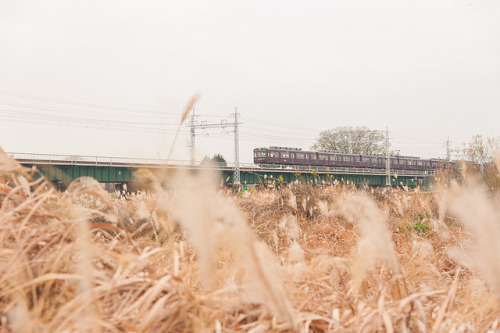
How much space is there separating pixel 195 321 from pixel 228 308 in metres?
0.10

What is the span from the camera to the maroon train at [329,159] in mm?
38031

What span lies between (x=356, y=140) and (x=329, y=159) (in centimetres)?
2012

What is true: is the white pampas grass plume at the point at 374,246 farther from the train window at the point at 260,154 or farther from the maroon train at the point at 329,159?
the train window at the point at 260,154

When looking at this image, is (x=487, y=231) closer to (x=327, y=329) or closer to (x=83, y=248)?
(x=327, y=329)

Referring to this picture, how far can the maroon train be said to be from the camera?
38.0 metres

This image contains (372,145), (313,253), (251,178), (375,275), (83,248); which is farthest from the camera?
(372,145)

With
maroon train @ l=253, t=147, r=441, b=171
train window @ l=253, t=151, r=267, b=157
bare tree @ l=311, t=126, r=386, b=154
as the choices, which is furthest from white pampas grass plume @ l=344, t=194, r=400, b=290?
bare tree @ l=311, t=126, r=386, b=154

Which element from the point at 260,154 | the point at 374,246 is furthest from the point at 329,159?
the point at 374,246

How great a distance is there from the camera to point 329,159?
42.2m

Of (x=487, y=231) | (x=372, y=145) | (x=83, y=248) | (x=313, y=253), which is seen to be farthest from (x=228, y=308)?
(x=372, y=145)

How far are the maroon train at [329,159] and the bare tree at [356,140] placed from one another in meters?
11.3

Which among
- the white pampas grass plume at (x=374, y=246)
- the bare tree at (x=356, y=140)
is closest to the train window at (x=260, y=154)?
the bare tree at (x=356, y=140)

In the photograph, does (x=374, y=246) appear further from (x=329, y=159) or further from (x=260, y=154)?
(x=329, y=159)

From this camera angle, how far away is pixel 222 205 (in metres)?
0.97
